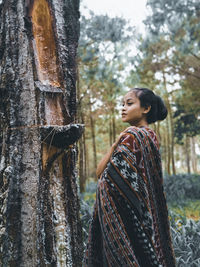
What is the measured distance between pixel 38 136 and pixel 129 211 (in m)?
0.71

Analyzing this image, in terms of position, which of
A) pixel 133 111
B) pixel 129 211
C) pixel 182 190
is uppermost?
pixel 133 111

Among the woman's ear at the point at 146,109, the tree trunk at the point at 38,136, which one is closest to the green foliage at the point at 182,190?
the woman's ear at the point at 146,109

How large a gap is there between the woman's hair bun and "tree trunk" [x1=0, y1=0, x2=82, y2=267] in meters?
0.49

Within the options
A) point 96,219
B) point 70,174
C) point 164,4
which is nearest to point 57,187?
point 70,174

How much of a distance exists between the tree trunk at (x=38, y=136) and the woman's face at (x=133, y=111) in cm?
39

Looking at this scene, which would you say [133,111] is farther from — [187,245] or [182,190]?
[182,190]

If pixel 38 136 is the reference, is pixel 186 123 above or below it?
above

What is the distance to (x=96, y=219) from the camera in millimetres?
1810

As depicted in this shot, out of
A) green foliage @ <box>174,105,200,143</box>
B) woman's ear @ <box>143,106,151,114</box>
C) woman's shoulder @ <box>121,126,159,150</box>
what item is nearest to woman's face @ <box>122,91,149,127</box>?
woman's ear @ <box>143,106,151,114</box>

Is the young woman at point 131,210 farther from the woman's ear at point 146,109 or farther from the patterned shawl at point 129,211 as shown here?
the woman's ear at point 146,109

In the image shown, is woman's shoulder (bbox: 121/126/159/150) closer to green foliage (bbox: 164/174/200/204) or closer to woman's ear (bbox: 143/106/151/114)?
woman's ear (bbox: 143/106/151/114)

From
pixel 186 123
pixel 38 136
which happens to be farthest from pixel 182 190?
pixel 38 136

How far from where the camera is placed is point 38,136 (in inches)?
64.0

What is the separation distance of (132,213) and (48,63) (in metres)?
1.08
